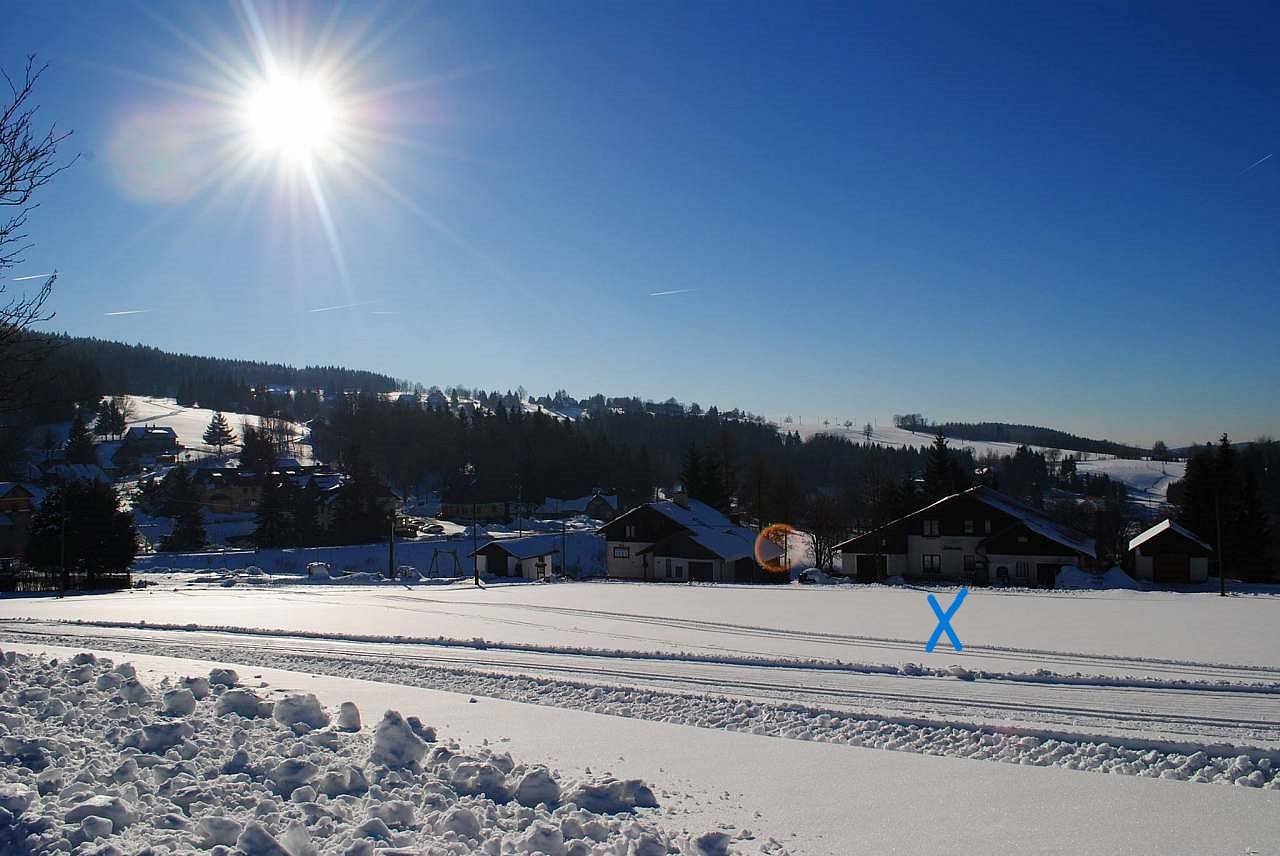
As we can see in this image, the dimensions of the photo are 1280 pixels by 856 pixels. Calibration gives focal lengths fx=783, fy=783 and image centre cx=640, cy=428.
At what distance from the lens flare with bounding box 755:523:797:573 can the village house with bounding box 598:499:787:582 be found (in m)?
0.43

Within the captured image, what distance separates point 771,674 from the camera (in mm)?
13055

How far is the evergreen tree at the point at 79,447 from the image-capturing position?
95.9 metres

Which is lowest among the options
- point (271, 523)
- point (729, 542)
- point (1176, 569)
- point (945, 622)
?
point (1176, 569)

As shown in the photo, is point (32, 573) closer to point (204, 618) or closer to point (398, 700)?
point (204, 618)

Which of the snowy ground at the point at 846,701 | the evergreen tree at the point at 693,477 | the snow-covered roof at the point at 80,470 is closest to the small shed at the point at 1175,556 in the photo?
the snowy ground at the point at 846,701

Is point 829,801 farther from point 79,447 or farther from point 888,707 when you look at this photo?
point 79,447

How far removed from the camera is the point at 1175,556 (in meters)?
43.4

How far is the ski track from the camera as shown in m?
8.21

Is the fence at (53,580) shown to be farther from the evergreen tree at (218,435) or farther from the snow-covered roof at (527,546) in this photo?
the evergreen tree at (218,435)

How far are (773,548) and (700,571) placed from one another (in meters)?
12.3

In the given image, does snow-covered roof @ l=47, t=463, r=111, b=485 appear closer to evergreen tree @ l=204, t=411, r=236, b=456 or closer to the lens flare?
evergreen tree @ l=204, t=411, r=236, b=456

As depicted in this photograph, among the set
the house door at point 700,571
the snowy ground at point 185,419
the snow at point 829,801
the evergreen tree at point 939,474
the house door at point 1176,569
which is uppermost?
the snowy ground at point 185,419

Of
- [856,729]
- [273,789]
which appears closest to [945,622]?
[856,729]

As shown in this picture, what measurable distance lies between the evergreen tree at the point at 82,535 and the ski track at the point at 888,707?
3562 cm
